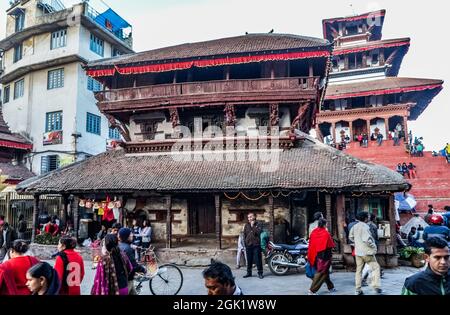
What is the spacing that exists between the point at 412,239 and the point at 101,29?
25.4 metres

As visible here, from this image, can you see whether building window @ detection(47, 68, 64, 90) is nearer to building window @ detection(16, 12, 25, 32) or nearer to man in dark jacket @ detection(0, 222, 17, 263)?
building window @ detection(16, 12, 25, 32)

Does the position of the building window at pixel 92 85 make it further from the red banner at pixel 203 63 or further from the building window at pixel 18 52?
the red banner at pixel 203 63

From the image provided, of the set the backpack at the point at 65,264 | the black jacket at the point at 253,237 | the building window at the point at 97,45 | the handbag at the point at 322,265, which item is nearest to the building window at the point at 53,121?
the building window at the point at 97,45

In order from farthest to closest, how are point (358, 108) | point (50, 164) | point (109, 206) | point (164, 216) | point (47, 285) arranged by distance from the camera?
point (358, 108) → point (50, 164) → point (164, 216) → point (109, 206) → point (47, 285)

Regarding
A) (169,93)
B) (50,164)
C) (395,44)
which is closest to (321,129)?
(395,44)

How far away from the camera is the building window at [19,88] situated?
26997 millimetres

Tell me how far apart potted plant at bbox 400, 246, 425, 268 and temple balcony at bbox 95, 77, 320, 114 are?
797cm

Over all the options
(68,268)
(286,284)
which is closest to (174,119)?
(286,284)

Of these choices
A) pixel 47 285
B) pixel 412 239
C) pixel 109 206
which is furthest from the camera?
pixel 109 206

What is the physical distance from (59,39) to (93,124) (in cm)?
761

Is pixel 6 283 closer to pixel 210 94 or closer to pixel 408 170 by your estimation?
pixel 210 94

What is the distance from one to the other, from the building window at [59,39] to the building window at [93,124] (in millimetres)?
6298

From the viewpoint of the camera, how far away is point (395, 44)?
28.7m

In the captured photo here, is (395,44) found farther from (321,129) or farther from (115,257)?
(115,257)
